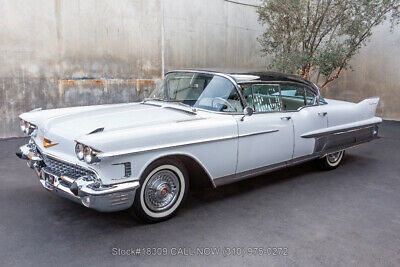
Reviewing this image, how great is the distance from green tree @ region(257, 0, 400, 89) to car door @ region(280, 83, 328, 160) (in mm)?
3484

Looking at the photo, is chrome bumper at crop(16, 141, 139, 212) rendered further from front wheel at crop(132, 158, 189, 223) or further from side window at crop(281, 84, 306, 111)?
side window at crop(281, 84, 306, 111)

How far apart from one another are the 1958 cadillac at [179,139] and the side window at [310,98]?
0.02 m

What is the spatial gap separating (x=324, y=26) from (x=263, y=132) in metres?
5.44

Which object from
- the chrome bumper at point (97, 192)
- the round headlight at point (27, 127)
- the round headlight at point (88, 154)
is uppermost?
the round headlight at point (27, 127)

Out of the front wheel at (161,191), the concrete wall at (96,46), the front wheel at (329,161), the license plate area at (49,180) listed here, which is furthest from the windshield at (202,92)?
the concrete wall at (96,46)

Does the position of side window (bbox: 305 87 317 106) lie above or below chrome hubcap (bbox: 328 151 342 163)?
above

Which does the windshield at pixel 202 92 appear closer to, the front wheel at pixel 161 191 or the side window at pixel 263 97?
the side window at pixel 263 97

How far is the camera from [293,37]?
858cm

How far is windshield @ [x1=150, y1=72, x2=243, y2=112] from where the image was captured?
12.9 ft

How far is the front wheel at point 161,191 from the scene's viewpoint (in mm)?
3270

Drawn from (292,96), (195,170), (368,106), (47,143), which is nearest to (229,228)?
(195,170)

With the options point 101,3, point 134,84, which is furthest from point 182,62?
point 101,3

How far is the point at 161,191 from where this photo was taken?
11.1 ft

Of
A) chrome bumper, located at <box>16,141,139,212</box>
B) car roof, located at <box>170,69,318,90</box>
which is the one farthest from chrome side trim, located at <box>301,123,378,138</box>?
chrome bumper, located at <box>16,141,139,212</box>
